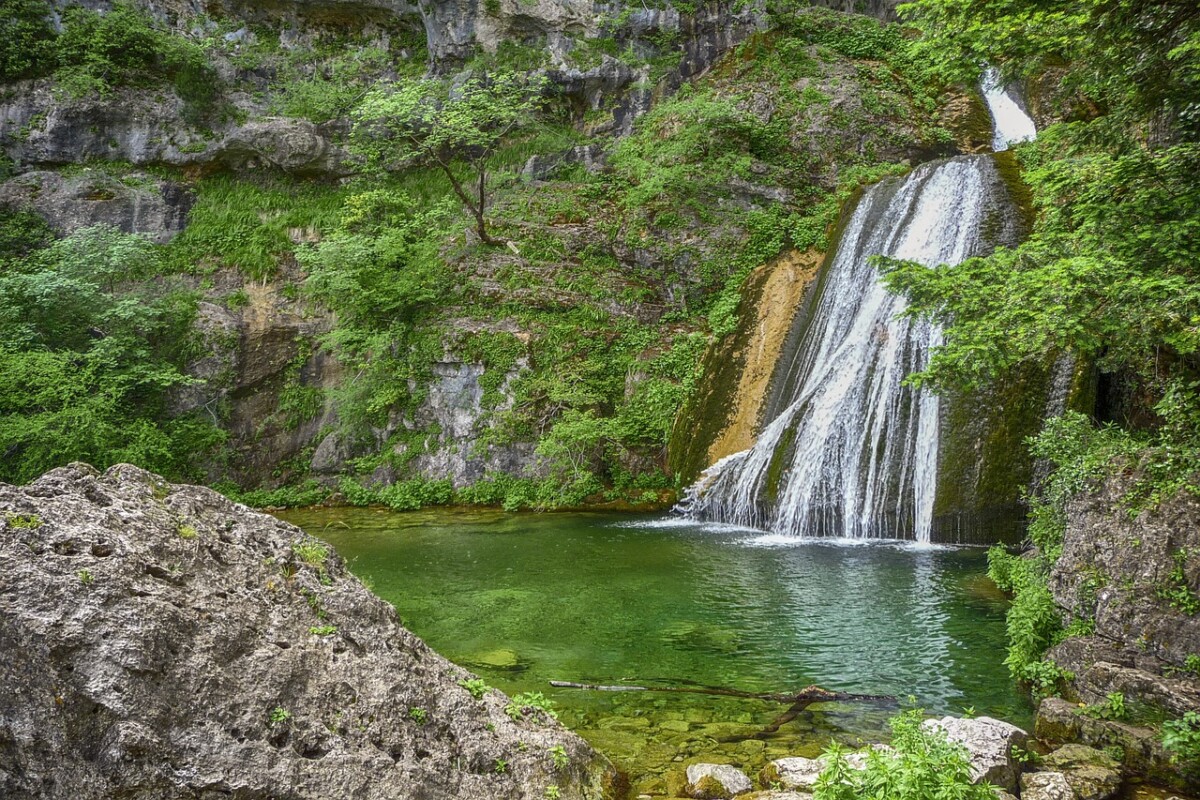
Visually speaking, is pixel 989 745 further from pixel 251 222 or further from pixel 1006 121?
pixel 251 222

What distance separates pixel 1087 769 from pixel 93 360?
17.9m

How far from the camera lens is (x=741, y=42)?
2261cm

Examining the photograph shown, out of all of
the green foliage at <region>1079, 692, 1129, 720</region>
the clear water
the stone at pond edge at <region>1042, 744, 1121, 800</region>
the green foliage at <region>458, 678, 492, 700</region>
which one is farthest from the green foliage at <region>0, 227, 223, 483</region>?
the green foliage at <region>1079, 692, 1129, 720</region>

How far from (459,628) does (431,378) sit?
1022cm

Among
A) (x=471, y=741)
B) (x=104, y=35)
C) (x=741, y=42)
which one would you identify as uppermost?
(x=741, y=42)

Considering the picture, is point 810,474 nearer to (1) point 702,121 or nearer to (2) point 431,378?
(2) point 431,378

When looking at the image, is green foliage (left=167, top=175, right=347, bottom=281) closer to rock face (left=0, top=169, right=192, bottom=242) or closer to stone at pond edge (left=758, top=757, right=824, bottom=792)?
rock face (left=0, top=169, right=192, bottom=242)

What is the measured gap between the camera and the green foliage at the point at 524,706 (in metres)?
3.80

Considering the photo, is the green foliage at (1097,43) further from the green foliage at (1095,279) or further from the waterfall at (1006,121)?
the waterfall at (1006,121)

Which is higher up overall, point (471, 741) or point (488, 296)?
point (488, 296)

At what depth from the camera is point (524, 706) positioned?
12.9 ft

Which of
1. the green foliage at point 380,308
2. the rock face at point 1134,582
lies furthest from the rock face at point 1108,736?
the green foliage at point 380,308

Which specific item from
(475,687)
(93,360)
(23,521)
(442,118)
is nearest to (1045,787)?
(475,687)

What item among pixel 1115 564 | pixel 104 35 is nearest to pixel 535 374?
pixel 1115 564
